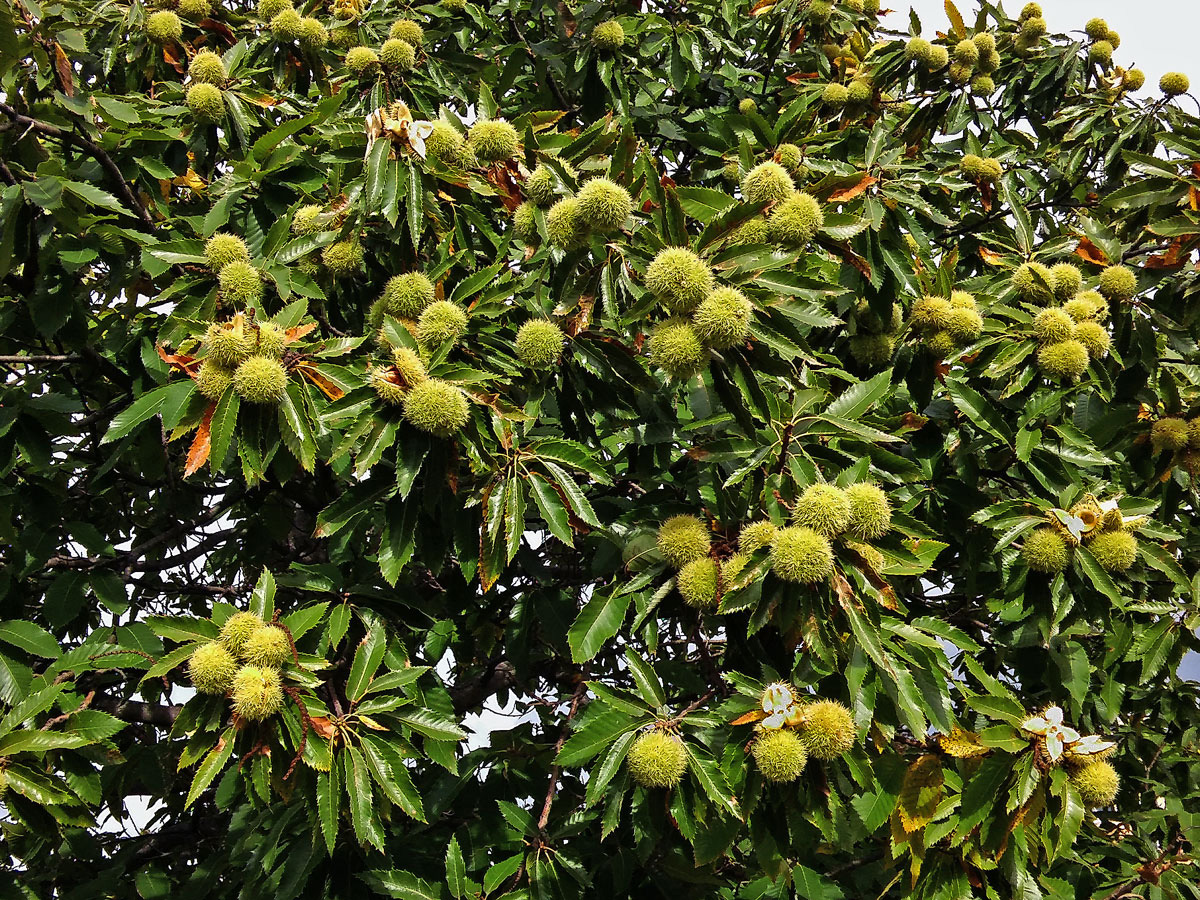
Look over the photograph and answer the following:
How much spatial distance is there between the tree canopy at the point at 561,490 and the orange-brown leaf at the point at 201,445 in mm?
12

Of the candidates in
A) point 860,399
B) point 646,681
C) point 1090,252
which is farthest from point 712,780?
point 1090,252

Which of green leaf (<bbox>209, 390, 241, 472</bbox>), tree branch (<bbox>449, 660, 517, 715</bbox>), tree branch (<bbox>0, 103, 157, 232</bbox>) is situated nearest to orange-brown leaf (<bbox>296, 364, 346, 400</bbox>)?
green leaf (<bbox>209, 390, 241, 472</bbox>)

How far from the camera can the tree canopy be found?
79.2 inches

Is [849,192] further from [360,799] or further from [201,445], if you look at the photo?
[360,799]

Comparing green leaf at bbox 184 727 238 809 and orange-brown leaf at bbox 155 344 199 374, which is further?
orange-brown leaf at bbox 155 344 199 374

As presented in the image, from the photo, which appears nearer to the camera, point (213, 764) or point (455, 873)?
point (213, 764)

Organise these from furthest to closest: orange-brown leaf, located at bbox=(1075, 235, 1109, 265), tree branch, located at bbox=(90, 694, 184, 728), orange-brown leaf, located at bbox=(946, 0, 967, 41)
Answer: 1. orange-brown leaf, located at bbox=(946, 0, 967, 41)
2. orange-brown leaf, located at bbox=(1075, 235, 1109, 265)
3. tree branch, located at bbox=(90, 694, 184, 728)

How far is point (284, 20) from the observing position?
3.19 m

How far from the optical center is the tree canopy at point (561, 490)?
6.60ft

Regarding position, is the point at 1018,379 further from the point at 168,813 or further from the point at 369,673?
the point at 168,813

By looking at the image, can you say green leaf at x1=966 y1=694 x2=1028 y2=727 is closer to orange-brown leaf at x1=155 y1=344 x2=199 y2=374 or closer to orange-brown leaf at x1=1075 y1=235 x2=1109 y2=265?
orange-brown leaf at x1=1075 y1=235 x2=1109 y2=265

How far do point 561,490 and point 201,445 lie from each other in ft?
2.56

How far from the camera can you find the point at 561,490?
2.20 m

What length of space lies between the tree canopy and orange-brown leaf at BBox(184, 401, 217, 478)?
0.04ft
